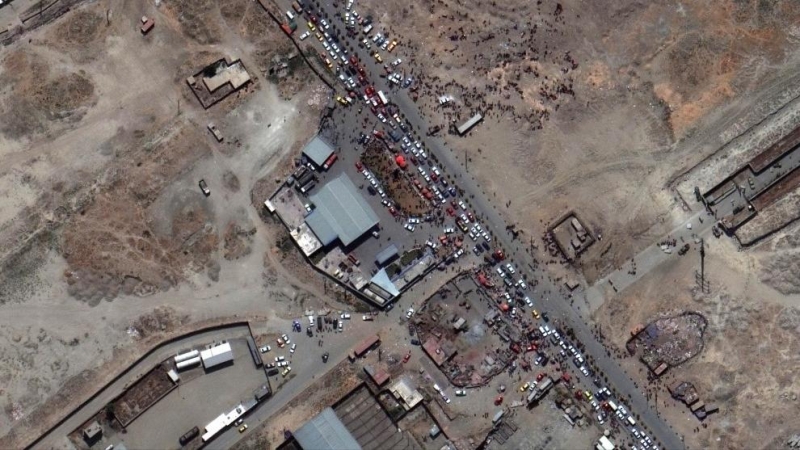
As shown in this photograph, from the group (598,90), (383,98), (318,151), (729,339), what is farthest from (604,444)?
(383,98)

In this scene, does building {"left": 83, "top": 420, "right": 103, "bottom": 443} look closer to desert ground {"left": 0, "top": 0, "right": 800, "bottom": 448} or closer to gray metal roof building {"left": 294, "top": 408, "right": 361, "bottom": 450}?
desert ground {"left": 0, "top": 0, "right": 800, "bottom": 448}

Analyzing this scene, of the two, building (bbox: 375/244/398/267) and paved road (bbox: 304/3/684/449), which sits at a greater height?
building (bbox: 375/244/398/267)

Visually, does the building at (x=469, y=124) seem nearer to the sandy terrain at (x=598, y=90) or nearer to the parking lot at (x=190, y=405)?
the sandy terrain at (x=598, y=90)

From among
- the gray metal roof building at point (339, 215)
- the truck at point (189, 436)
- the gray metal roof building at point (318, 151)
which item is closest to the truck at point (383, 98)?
the gray metal roof building at point (318, 151)

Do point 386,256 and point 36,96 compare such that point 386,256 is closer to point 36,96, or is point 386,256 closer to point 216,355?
point 216,355

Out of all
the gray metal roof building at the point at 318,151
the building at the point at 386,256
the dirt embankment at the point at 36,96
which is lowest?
the building at the point at 386,256

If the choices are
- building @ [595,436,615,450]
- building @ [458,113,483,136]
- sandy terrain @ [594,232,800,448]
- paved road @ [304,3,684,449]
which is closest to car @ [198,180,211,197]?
paved road @ [304,3,684,449]

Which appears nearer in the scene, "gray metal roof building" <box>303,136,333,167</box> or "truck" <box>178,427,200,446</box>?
"truck" <box>178,427,200,446</box>
